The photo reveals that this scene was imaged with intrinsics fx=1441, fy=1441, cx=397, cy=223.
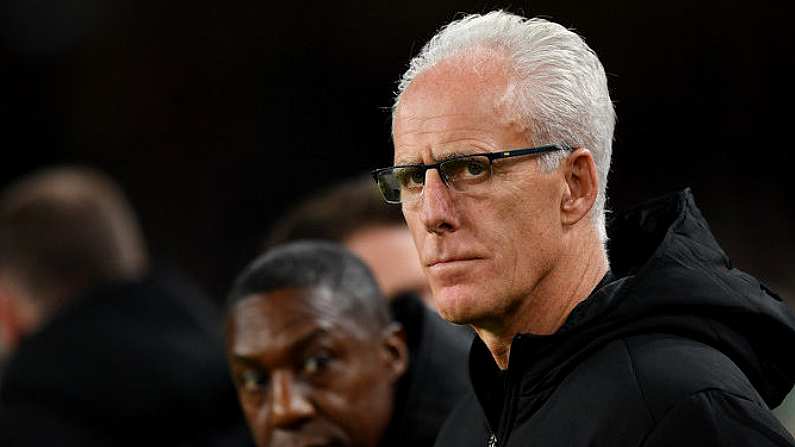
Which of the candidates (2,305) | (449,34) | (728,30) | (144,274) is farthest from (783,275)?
(449,34)

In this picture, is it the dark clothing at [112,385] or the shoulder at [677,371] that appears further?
the dark clothing at [112,385]

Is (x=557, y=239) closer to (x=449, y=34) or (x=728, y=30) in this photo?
(x=449, y=34)

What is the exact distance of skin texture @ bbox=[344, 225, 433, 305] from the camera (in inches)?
186

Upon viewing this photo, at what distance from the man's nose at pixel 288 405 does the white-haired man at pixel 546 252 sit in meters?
1.05

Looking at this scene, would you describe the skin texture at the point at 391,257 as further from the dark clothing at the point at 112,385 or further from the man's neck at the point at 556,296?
the man's neck at the point at 556,296

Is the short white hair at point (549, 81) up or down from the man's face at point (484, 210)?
up

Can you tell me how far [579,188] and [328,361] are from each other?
1350mm

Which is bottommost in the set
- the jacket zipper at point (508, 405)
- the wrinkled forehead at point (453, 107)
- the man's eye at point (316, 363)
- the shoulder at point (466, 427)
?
the man's eye at point (316, 363)

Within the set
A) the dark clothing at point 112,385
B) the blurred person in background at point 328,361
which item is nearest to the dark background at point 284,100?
the dark clothing at point 112,385

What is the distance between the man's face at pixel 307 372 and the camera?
355cm

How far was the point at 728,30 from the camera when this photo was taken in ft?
25.9

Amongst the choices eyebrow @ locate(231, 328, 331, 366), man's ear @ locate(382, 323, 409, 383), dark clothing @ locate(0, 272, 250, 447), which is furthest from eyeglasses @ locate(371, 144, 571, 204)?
dark clothing @ locate(0, 272, 250, 447)

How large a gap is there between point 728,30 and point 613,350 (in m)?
5.96

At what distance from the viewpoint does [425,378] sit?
375 centimetres
